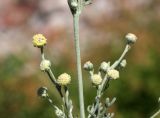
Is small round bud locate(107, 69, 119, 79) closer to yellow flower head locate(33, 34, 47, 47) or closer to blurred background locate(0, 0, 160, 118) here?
yellow flower head locate(33, 34, 47, 47)

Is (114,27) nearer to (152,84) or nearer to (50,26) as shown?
(50,26)

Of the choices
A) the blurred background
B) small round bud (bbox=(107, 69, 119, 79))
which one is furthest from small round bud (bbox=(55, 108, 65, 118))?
the blurred background

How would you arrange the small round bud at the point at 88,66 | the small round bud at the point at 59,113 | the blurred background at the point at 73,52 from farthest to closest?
the blurred background at the point at 73,52 < the small round bud at the point at 88,66 < the small round bud at the point at 59,113

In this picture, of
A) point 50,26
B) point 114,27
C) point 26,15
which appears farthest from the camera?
point 26,15

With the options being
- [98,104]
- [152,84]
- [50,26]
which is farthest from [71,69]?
[98,104]

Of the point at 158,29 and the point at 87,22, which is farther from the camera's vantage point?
the point at 87,22

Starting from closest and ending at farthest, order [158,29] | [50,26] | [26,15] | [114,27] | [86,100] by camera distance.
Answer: [86,100] → [158,29] → [114,27] → [50,26] → [26,15]

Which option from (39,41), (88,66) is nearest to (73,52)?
(88,66)

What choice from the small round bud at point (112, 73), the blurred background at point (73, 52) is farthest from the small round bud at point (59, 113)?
the blurred background at point (73, 52)

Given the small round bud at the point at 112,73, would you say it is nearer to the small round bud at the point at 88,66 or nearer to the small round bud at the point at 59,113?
the small round bud at the point at 88,66
